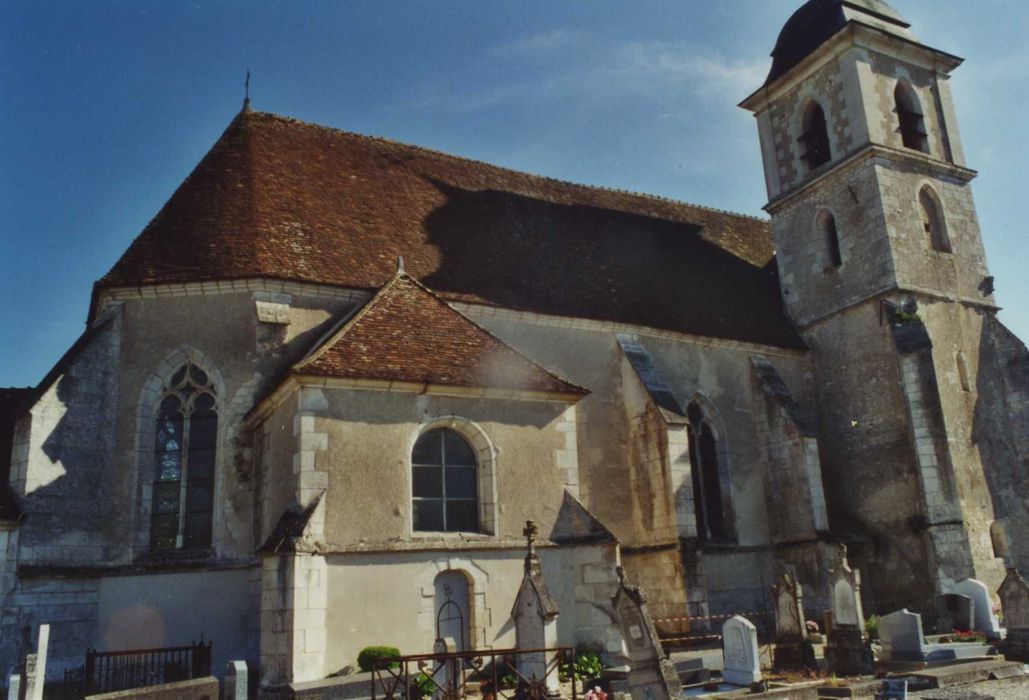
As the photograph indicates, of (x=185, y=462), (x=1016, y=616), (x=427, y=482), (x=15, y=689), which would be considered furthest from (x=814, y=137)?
(x=15, y=689)

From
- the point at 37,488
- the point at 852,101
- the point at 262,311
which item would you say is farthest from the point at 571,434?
the point at 852,101

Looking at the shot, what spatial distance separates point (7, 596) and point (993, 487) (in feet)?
58.3

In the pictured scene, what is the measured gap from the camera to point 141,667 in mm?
11883

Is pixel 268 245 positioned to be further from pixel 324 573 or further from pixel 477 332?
pixel 324 573

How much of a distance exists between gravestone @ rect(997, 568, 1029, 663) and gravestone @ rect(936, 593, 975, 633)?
122cm

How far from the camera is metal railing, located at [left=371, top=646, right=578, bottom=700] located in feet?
30.8

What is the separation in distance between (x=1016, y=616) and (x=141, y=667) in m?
13.5

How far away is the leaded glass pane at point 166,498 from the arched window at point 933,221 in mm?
16652

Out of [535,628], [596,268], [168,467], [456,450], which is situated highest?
[596,268]

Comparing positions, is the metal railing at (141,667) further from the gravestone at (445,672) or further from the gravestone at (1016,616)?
the gravestone at (1016,616)

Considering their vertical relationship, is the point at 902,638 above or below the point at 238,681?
below

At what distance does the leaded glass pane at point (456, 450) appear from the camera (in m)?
12.6

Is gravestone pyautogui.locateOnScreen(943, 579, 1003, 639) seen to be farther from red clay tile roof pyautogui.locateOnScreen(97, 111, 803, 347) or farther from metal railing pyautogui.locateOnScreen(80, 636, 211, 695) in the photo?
metal railing pyautogui.locateOnScreen(80, 636, 211, 695)

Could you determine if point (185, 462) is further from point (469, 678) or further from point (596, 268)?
point (596, 268)
